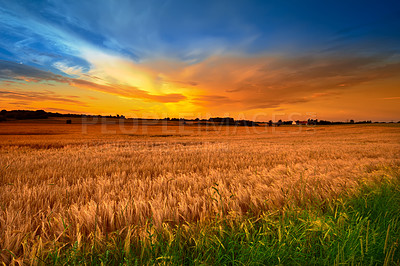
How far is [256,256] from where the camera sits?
1.18 meters

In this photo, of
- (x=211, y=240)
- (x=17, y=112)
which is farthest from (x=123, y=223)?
(x=17, y=112)

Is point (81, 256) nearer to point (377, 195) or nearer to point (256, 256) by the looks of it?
point (256, 256)

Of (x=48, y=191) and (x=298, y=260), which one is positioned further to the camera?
(x=48, y=191)

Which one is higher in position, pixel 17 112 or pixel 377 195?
pixel 17 112

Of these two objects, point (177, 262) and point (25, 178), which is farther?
point (25, 178)

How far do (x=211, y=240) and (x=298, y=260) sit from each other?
0.65 metres

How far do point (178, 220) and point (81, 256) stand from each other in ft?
2.69

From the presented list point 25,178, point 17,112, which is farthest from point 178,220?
point 17,112

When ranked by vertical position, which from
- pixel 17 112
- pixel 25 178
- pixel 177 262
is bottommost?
pixel 25 178

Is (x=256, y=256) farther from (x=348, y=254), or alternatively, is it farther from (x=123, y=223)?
(x=123, y=223)

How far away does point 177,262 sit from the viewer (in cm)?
117

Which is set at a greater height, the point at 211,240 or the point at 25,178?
the point at 211,240

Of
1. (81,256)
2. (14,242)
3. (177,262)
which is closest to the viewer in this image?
(177,262)

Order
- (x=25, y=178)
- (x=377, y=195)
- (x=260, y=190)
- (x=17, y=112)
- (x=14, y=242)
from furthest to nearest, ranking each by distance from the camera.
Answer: (x=17, y=112) < (x=25, y=178) < (x=260, y=190) < (x=377, y=195) < (x=14, y=242)
